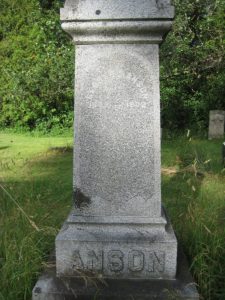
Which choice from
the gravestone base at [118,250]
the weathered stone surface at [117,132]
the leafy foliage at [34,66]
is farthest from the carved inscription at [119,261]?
the leafy foliage at [34,66]

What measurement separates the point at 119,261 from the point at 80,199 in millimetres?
415

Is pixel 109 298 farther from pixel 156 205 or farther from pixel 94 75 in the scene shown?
pixel 94 75

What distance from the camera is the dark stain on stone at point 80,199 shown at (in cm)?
236

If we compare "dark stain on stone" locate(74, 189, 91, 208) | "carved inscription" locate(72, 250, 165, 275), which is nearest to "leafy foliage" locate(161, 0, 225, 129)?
"dark stain on stone" locate(74, 189, 91, 208)

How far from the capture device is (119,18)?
7.00 ft

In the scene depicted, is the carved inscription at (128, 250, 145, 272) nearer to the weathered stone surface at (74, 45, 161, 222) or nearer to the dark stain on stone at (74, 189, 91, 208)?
the weathered stone surface at (74, 45, 161, 222)

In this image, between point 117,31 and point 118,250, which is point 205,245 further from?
point 117,31

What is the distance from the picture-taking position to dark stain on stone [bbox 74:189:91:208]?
2357 millimetres

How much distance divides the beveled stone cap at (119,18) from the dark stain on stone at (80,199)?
90 centimetres

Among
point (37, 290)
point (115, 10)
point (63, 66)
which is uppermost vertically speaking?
point (63, 66)

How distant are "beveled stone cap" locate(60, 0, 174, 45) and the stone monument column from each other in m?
0.02

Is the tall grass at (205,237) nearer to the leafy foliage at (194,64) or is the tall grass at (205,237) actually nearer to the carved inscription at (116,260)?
the carved inscription at (116,260)

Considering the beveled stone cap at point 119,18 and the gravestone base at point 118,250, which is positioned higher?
the beveled stone cap at point 119,18

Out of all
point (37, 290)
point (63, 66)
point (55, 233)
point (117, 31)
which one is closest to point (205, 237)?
point (55, 233)
